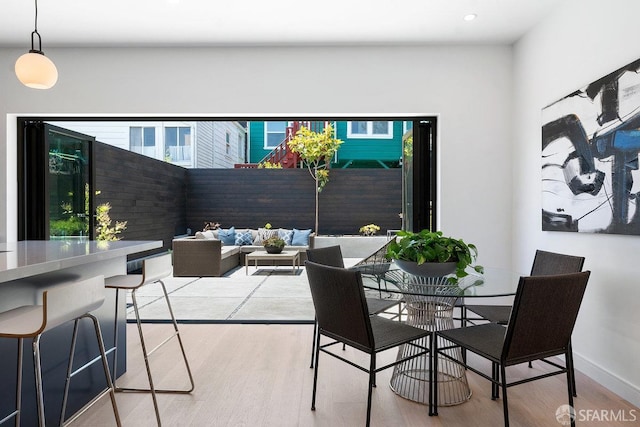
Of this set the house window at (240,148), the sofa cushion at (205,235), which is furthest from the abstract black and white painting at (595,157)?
the house window at (240,148)

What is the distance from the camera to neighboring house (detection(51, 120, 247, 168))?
A: 9.65 metres

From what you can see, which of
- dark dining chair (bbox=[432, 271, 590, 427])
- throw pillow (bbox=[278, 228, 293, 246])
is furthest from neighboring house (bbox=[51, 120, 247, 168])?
dark dining chair (bbox=[432, 271, 590, 427])

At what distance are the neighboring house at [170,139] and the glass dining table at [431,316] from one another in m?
8.46

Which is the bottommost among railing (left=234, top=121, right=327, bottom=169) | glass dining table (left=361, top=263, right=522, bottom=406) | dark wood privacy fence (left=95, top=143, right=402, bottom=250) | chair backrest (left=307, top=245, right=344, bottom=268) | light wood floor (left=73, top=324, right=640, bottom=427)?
light wood floor (left=73, top=324, right=640, bottom=427)

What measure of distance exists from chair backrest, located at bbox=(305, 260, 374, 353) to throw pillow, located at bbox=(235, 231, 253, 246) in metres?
6.62

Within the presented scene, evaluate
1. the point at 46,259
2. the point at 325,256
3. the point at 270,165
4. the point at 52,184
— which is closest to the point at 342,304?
the point at 325,256

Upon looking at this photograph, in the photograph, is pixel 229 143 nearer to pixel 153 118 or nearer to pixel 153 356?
pixel 153 118

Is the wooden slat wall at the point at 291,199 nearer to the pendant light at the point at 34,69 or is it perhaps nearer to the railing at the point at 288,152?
the railing at the point at 288,152

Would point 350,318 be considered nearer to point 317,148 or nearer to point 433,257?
point 433,257

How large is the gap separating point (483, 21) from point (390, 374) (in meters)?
2.95

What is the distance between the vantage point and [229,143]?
41.4ft

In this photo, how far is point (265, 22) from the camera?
139 inches

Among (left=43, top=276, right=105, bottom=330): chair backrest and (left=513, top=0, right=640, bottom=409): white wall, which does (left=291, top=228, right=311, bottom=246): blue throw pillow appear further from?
(left=43, top=276, right=105, bottom=330): chair backrest

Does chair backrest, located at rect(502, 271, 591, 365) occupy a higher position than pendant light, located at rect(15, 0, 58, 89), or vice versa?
pendant light, located at rect(15, 0, 58, 89)
